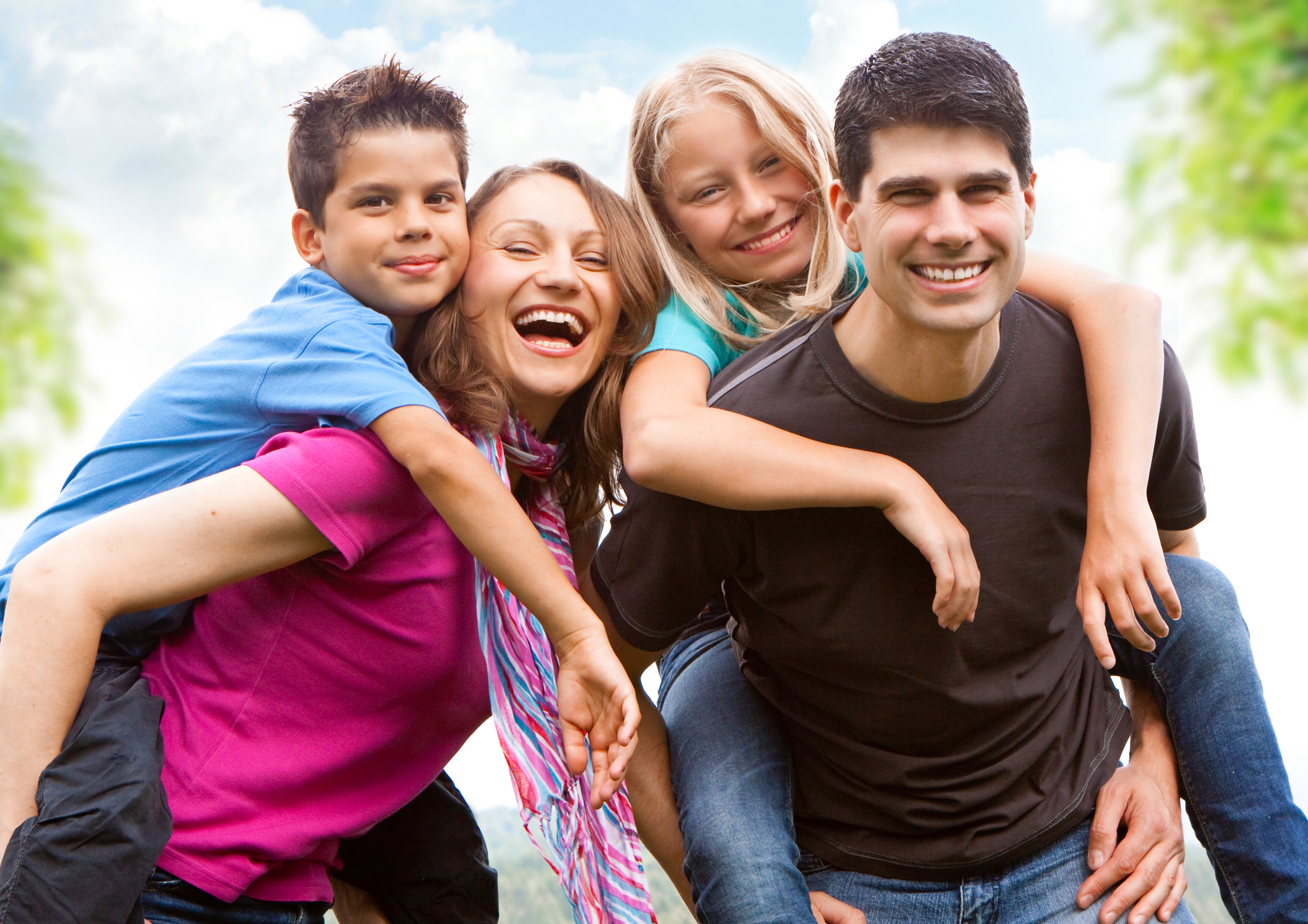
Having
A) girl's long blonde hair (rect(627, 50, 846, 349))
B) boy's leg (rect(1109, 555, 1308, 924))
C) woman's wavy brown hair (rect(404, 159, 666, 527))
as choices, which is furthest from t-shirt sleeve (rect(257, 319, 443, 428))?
boy's leg (rect(1109, 555, 1308, 924))

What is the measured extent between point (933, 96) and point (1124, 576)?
661 mm

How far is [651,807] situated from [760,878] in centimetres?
25

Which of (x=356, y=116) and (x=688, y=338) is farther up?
(x=356, y=116)

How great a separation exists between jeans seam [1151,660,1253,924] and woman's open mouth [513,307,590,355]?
1.01 metres

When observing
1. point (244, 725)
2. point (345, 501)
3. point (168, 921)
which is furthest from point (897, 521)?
point (168, 921)

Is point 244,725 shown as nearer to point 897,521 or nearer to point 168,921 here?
point 168,921

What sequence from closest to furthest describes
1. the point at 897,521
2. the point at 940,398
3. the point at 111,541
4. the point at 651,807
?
the point at 111,541 < the point at 897,521 < the point at 940,398 < the point at 651,807

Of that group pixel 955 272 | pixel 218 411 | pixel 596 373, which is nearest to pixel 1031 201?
pixel 955 272

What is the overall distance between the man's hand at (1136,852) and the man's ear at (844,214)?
0.88m

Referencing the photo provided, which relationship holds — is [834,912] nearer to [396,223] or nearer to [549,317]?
[549,317]

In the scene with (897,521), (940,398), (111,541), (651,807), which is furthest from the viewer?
(651,807)

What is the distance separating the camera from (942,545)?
1388mm

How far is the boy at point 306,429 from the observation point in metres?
1.25

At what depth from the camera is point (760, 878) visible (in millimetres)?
1546
